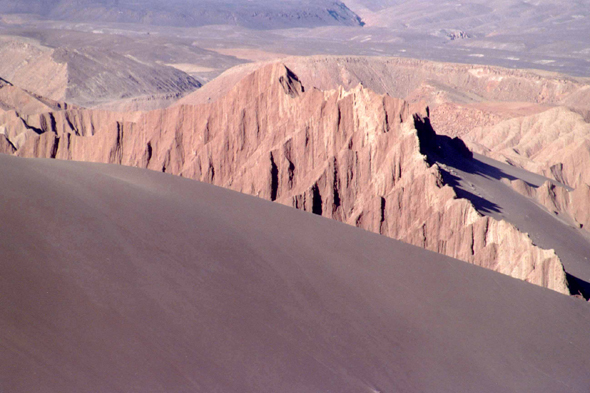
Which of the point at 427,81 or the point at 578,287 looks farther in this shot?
the point at 427,81

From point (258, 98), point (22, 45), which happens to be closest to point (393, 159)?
point (258, 98)

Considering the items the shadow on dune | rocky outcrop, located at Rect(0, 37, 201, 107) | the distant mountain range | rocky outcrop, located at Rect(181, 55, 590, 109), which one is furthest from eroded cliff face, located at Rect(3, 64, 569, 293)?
the distant mountain range

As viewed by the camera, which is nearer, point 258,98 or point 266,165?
point 266,165

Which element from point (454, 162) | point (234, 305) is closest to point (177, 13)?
point (454, 162)

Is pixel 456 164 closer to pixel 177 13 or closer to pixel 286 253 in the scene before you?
pixel 286 253

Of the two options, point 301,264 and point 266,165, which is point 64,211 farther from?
point 266,165

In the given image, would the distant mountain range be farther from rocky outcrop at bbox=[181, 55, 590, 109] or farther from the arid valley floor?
the arid valley floor
